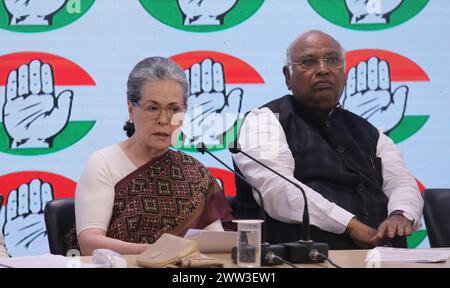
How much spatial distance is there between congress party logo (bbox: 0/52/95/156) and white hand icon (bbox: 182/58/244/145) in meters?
0.48

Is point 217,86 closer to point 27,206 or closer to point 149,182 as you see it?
point 149,182

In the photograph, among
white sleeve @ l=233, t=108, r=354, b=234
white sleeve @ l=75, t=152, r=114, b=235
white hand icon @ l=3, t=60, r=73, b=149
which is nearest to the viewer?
white sleeve @ l=75, t=152, r=114, b=235

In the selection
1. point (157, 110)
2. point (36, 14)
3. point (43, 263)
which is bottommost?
point (43, 263)

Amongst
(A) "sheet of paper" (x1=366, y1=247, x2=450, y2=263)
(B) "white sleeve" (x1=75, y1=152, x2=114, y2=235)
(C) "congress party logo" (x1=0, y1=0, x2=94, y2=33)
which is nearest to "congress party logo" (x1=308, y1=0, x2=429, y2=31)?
(C) "congress party logo" (x1=0, y1=0, x2=94, y2=33)

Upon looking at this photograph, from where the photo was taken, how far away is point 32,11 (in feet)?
11.2

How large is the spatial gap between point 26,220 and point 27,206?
0.06m

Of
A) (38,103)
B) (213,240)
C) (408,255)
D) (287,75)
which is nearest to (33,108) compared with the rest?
(38,103)

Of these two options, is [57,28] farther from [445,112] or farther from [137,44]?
[445,112]

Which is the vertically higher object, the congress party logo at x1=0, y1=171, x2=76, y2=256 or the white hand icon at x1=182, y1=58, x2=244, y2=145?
the white hand icon at x1=182, y1=58, x2=244, y2=145

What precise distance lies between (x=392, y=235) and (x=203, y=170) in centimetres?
74

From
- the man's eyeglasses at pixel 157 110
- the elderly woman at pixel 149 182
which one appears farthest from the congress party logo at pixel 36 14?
the man's eyeglasses at pixel 157 110

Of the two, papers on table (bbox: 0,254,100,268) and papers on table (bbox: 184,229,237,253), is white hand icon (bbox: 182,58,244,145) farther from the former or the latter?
papers on table (bbox: 0,254,100,268)

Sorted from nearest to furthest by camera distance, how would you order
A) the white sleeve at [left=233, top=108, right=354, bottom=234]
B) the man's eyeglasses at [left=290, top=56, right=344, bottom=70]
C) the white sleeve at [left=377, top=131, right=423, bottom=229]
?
the white sleeve at [left=233, top=108, right=354, bottom=234] → the white sleeve at [left=377, top=131, right=423, bottom=229] → the man's eyeglasses at [left=290, top=56, right=344, bottom=70]

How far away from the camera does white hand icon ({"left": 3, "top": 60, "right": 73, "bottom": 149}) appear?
333cm
